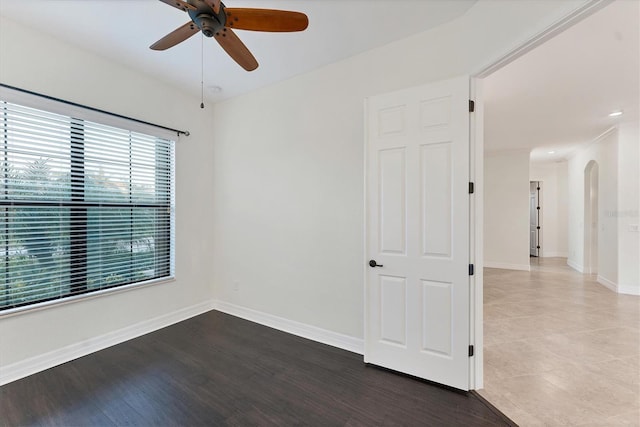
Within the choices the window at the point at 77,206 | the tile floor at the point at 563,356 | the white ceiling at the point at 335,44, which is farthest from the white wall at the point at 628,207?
the window at the point at 77,206

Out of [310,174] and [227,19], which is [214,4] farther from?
[310,174]

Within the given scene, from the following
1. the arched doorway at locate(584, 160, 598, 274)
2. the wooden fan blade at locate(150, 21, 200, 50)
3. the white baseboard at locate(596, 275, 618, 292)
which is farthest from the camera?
the arched doorway at locate(584, 160, 598, 274)

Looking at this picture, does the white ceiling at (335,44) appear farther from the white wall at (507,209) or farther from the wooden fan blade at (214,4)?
the white wall at (507,209)

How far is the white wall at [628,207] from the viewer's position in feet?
15.1

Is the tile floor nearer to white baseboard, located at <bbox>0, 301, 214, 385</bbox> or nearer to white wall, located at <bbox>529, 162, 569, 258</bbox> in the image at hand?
white baseboard, located at <bbox>0, 301, 214, 385</bbox>

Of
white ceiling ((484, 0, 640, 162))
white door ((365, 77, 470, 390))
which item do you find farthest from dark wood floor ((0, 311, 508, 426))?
white ceiling ((484, 0, 640, 162))

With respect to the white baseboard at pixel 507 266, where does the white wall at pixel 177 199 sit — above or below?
above

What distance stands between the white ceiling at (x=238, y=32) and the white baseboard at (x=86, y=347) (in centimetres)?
286

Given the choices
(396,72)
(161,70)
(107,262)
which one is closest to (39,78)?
(161,70)

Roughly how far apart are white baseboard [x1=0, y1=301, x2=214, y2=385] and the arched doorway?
826 cm

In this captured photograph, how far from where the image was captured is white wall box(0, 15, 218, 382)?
2.32 meters

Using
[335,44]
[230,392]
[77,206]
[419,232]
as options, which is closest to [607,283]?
[419,232]

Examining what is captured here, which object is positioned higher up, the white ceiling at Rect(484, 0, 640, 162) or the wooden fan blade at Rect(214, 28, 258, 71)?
the white ceiling at Rect(484, 0, 640, 162)

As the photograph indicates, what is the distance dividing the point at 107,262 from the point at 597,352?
5096 mm
